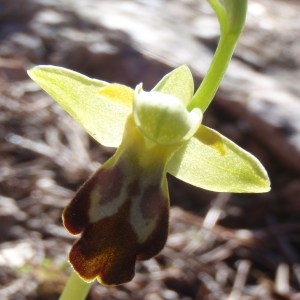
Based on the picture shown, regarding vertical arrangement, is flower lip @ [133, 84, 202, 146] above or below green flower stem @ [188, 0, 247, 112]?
below

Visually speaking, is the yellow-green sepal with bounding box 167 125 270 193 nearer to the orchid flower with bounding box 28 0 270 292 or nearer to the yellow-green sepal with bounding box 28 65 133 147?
the orchid flower with bounding box 28 0 270 292

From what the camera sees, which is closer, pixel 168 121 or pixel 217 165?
pixel 168 121

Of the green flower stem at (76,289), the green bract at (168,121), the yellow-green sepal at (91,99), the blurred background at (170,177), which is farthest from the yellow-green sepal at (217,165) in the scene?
the blurred background at (170,177)

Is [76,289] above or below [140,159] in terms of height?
below

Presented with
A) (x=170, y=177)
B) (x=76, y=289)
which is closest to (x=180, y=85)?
(x=76, y=289)

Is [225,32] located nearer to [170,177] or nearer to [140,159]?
[140,159]

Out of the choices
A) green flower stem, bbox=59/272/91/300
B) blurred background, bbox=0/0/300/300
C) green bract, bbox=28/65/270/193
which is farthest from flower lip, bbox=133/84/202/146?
blurred background, bbox=0/0/300/300

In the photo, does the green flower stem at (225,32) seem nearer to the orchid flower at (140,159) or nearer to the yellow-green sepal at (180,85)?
the orchid flower at (140,159)
